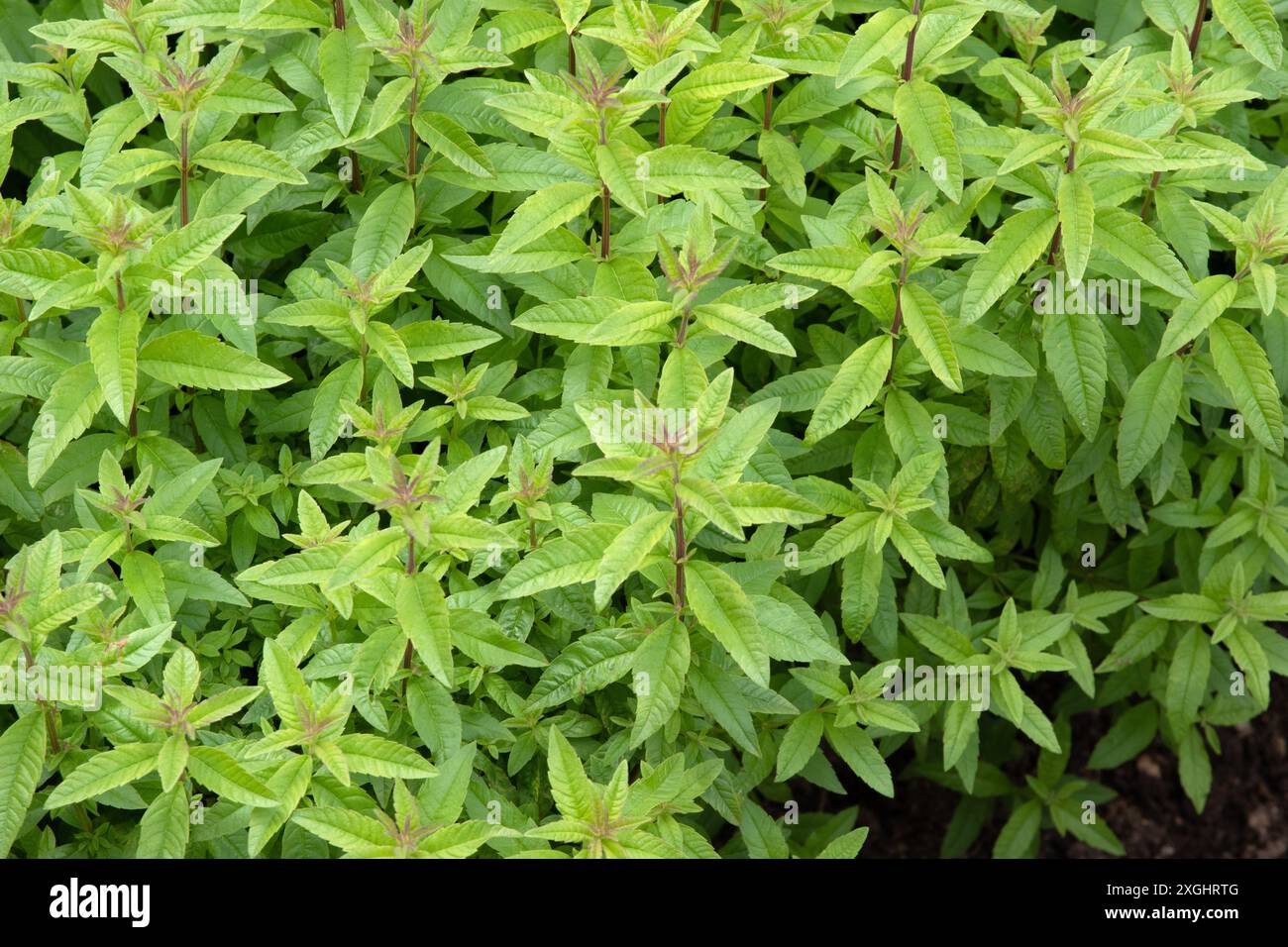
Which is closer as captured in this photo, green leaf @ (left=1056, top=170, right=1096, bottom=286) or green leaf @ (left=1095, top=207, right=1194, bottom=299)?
green leaf @ (left=1056, top=170, right=1096, bottom=286)

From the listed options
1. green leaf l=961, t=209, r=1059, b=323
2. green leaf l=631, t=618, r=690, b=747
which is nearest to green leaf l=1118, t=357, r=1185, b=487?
green leaf l=961, t=209, r=1059, b=323

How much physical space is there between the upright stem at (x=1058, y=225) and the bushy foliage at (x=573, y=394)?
0.08 feet

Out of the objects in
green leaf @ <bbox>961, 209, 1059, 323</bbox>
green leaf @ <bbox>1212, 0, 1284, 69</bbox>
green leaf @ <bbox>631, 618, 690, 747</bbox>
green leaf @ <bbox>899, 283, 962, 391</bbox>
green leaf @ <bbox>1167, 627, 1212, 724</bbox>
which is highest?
green leaf @ <bbox>1212, 0, 1284, 69</bbox>

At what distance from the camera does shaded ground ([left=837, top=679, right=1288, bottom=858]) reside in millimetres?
5410

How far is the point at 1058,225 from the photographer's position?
144 inches

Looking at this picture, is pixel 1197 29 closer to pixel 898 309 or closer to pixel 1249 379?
pixel 1249 379

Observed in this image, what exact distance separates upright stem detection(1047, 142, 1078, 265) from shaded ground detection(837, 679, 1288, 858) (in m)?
2.37

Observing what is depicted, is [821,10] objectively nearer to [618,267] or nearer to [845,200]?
[845,200]

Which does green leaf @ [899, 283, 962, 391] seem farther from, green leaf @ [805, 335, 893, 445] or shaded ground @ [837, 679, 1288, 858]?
shaded ground @ [837, 679, 1288, 858]

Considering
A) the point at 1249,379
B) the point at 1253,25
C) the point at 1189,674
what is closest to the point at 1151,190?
the point at 1253,25

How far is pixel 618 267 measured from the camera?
3.63m

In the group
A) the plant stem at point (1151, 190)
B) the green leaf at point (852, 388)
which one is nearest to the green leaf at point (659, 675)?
the green leaf at point (852, 388)

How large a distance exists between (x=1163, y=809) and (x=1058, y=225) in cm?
295

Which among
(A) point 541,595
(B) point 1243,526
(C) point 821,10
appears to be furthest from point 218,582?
(B) point 1243,526
